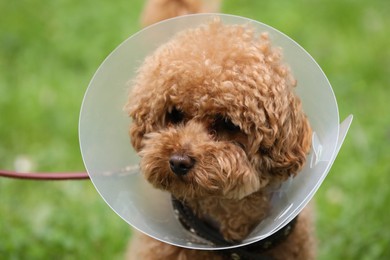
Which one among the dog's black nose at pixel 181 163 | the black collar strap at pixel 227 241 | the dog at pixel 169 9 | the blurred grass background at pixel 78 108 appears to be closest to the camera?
the dog's black nose at pixel 181 163

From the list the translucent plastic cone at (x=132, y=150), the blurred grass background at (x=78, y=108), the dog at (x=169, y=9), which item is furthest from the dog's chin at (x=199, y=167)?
the blurred grass background at (x=78, y=108)

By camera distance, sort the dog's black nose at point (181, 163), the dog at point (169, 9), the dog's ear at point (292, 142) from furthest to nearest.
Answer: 1. the dog at point (169, 9)
2. the dog's ear at point (292, 142)
3. the dog's black nose at point (181, 163)

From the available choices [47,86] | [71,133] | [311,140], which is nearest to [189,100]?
[311,140]

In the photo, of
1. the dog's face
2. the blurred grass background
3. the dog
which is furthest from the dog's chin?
the blurred grass background

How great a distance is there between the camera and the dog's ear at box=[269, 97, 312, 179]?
8.47 ft

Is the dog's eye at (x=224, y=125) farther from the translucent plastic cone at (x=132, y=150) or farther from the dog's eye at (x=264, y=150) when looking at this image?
the translucent plastic cone at (x=132, y=150)

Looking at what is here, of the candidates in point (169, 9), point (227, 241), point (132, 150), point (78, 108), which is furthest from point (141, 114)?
point (78, 108)

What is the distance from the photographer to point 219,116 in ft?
8.30

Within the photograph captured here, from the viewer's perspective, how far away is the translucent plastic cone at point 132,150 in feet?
8.59

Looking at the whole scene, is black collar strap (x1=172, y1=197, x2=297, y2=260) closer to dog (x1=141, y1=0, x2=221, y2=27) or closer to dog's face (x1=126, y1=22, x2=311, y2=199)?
dog's face (x1=126, y1=22, x2=311, y2=199)

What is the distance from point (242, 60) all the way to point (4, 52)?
3406 mm

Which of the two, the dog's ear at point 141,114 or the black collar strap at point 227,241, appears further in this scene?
the black collar strap at point 227,241

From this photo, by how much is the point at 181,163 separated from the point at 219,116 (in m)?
0.21

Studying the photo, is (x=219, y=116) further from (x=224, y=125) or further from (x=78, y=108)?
(x=78, y=108)
